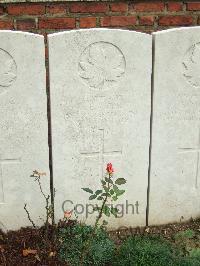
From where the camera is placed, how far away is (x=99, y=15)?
4.43 metres

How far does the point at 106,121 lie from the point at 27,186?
74 centimetres

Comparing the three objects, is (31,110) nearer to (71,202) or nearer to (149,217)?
(71,202)

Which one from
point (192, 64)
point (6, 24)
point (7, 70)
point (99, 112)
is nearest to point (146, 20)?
point (6, 24)

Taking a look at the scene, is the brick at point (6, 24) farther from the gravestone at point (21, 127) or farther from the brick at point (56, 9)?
the gravestone at point (21, 127)

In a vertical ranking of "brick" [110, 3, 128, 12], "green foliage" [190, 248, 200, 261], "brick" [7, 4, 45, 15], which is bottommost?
"green foliage" [190, 248, 200, 261]

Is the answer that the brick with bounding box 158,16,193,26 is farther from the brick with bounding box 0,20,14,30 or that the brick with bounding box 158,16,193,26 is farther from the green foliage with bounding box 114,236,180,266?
the green foliage with bounding box 114,236,180,266

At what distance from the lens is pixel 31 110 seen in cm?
295

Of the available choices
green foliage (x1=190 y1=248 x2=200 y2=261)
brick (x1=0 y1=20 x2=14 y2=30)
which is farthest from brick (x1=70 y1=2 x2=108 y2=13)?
green foliage (x1=190 y1=248 x2=200 y2=261)

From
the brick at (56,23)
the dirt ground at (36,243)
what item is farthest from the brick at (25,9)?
the dirt ground at (36,243)

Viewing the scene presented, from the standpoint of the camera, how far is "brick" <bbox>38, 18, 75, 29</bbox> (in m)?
4.36

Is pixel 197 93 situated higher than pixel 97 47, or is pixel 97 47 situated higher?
pixel 97 47

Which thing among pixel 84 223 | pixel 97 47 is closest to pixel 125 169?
pixel 84 223

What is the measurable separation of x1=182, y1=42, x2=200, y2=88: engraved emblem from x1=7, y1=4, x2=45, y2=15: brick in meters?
1.89

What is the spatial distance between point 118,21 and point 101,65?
1.73 metres
